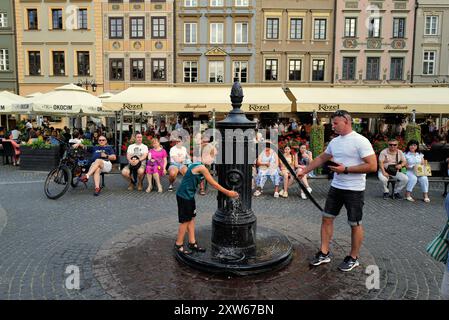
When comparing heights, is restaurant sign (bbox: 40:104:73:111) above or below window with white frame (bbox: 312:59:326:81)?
below

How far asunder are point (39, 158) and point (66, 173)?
196 inches

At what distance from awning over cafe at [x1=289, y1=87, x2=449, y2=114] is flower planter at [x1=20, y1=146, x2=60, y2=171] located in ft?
27.9

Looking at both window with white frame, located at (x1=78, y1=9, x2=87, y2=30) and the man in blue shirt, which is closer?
the man in blue shirt

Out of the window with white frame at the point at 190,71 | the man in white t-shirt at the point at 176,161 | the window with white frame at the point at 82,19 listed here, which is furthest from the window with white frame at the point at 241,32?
the man in white t-shirt at the point at 176,161

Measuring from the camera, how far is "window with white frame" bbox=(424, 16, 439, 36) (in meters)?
32.0

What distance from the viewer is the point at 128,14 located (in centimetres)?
3247

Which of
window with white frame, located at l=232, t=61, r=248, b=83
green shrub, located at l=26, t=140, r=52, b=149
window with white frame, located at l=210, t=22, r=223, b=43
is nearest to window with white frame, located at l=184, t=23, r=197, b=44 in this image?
window with white frame, located at l=210, t=22, r=223, b=43

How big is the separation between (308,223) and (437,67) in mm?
31582

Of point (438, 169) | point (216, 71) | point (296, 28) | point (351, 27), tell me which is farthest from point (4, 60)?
point (438, 169)

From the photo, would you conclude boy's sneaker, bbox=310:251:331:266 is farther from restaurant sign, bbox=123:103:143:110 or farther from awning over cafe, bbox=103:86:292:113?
restaurant sign, bbox=123:103:143:110

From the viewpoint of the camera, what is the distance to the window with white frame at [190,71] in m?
33.1

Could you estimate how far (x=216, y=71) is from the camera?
108 feet

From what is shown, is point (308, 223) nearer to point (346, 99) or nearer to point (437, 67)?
point (346, 99)

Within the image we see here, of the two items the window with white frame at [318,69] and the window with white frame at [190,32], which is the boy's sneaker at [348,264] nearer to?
the window with white frame at [318,69]
